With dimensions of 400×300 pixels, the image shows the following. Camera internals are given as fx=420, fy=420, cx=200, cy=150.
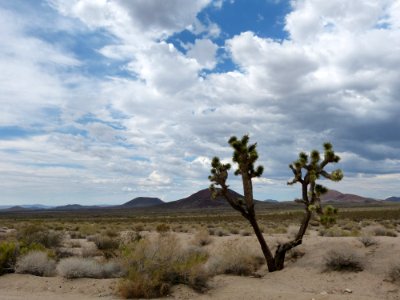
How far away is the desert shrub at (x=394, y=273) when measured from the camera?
1216cm

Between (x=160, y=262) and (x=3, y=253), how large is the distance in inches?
227

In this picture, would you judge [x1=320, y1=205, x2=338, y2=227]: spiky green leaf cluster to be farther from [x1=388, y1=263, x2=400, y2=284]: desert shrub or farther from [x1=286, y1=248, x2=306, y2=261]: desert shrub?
[x1=286, y1=248, x2=306, y2=261]: desert shrub

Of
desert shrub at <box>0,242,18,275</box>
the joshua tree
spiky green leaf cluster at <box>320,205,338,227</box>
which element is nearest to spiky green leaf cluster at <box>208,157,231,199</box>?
the joshua tree

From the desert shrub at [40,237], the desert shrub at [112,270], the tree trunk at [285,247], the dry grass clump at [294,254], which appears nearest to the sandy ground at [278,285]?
the tree trunk at [285,247]

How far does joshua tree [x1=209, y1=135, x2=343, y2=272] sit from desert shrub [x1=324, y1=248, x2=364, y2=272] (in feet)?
4.96

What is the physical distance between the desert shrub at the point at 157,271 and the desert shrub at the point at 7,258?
14.8 ft

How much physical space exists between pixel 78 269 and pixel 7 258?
3064 mm

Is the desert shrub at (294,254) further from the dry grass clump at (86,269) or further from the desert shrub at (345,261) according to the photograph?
the dry grass clump at (86,269)

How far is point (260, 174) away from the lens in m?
15.1

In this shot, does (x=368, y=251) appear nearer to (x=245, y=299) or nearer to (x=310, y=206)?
(x=310, y=206)

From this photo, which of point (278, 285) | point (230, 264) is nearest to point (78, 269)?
point (230, 264)

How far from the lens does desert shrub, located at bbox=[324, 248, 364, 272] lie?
13.5 meters

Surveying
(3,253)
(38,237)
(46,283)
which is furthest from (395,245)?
(38,237)

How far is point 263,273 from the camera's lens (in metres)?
14.9
